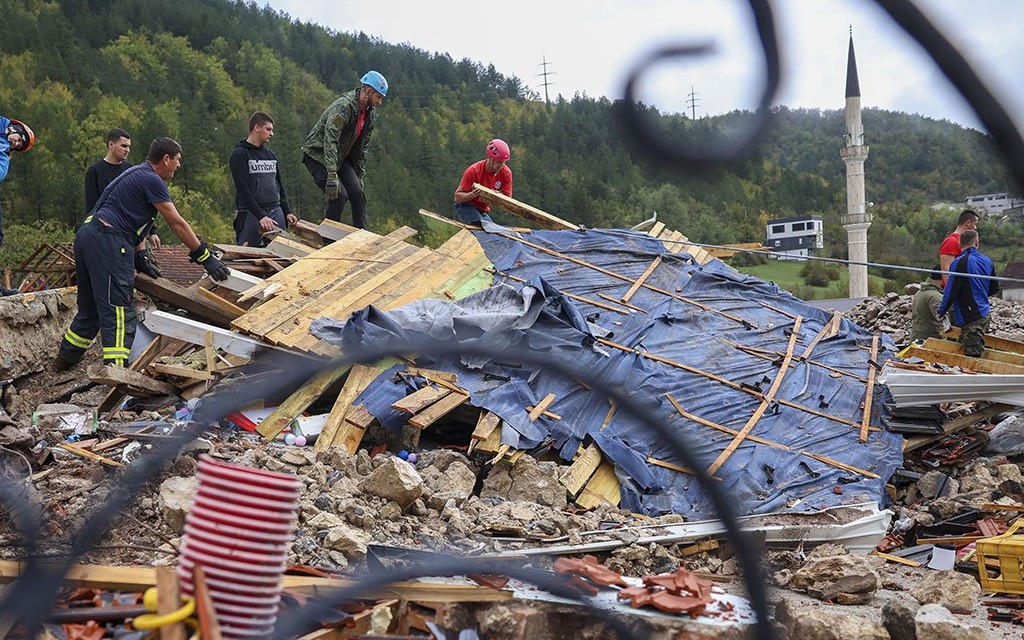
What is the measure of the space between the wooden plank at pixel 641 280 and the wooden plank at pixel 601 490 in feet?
7.98

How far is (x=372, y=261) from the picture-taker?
8.37 metres

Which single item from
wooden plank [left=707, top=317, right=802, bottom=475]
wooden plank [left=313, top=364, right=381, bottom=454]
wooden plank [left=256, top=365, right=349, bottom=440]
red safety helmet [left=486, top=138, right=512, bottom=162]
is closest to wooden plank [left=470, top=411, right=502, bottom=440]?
wooden plank [left=313, top=364, right=381, bottom=454]

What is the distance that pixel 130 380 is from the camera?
6609 millimetres

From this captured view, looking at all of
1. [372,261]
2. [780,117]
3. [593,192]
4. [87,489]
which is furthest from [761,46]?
[593,192]

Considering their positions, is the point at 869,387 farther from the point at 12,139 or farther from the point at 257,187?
the point at 12,139

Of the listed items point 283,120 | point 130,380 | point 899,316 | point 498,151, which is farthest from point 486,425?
point 283,120

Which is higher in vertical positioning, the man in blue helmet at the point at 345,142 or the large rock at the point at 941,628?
the man in blue helmet at the point at 345,142

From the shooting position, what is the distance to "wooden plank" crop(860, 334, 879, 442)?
781cm

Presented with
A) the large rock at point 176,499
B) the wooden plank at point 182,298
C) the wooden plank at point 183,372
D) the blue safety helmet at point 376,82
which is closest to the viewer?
the large rock at point 176,499

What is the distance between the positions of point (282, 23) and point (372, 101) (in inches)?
2844

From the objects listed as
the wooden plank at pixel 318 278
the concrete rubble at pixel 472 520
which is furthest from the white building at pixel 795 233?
the concrete rubble at pixel 472 520

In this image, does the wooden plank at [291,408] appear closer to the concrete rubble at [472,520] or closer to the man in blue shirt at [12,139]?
the concrete rubble at [472,520]

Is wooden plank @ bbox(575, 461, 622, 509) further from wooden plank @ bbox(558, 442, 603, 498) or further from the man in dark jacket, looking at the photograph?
the man in dark jacket

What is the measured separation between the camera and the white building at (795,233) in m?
40.6
